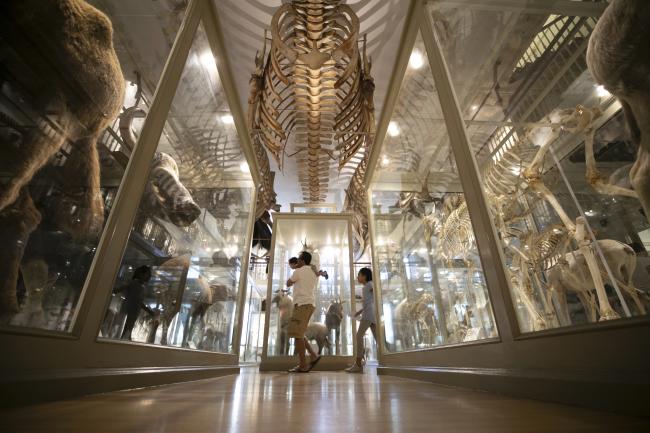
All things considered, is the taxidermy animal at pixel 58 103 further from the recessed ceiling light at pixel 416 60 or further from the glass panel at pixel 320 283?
the glass panel at pixel 320 283

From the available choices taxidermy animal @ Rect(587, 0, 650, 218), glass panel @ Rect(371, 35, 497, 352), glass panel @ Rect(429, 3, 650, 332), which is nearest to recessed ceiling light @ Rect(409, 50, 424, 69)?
glass panel @ Rect(371, 35, 497, 352)

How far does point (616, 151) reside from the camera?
0.97m

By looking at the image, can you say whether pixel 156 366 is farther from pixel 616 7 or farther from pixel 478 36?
pixel 478 36

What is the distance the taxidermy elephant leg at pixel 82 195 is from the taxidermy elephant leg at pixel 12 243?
0.16m

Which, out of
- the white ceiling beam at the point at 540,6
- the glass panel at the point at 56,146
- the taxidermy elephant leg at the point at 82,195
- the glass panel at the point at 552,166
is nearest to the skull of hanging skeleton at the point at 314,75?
the white ceiling beam at the point at 540,6

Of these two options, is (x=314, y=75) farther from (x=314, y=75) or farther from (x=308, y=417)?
(x=308, y=417)

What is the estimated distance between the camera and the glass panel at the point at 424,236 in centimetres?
204

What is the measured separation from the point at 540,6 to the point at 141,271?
8.27 feet

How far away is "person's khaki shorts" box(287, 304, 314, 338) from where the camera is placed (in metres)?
3.95

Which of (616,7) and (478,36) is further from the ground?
(478,36)

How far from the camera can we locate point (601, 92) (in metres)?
1.03

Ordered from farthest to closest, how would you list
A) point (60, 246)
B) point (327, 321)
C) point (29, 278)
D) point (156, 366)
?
point (327, 321) < point (156, 366) < point (60, 246) < point (29, 278)

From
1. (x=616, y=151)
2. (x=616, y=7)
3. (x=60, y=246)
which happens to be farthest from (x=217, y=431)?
(x=616, y=7)

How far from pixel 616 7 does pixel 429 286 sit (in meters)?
2.23
